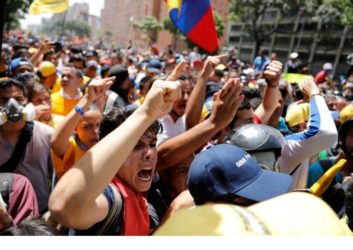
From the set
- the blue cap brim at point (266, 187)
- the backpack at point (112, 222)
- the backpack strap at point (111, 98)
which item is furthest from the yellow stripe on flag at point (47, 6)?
the blue cap brim at point (266, 187)

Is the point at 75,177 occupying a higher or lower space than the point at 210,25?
lower

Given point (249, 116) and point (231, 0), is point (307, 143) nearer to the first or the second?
point (249, 116)

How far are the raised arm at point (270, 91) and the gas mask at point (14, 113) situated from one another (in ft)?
5.51

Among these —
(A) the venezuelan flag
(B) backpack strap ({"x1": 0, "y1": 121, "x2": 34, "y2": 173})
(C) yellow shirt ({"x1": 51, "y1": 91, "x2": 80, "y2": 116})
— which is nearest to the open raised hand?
(A) the venezuelan flag

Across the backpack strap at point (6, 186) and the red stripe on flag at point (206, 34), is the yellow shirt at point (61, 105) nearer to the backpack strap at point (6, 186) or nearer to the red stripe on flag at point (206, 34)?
the red stripe on flag at point (206, 34)

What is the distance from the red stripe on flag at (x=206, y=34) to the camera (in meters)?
3.30

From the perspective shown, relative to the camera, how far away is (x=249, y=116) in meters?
2.94

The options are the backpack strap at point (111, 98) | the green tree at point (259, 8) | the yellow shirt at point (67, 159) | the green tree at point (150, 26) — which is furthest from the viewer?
→ the green tree at point (150, 26)

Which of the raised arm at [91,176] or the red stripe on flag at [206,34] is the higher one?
the red stripe on flag at [206,34]

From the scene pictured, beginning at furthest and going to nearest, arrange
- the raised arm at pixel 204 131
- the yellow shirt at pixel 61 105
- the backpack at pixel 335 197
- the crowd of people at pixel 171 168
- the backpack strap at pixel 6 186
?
1. the yellow shirt at pixel 61 105
2. the backpack at pixel 335 197
3. the backpack strap at pixel 6 186
4. the raised arm at pixel 204 131
5. the crowd of people at pixel 171 168

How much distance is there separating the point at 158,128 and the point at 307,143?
0.94 meters

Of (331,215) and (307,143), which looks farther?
(307,143)

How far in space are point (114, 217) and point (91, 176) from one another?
382 mm

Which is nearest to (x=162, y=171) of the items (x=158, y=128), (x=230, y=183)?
(x=158, y=128)
